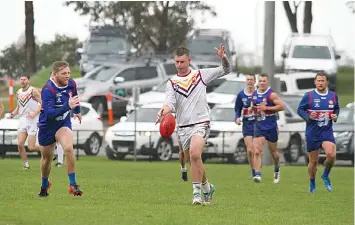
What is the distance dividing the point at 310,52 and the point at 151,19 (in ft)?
33.0

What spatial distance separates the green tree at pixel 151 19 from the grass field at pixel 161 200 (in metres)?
23.9

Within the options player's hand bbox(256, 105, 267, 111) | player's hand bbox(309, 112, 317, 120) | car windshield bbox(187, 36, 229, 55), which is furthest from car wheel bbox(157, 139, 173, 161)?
player's hand bbox(309, 112, 317, 120)

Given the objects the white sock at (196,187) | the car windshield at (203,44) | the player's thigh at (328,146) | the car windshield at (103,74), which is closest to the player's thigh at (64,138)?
the white sock at (196,187)

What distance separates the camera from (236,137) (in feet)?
105

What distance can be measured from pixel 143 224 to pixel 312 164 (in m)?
7.46

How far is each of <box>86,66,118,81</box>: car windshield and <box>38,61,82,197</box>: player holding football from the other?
26.2 metres

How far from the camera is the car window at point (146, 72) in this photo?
44100mm

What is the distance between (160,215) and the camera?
14.2 m

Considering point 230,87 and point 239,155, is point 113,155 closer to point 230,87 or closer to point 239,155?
point 239,155

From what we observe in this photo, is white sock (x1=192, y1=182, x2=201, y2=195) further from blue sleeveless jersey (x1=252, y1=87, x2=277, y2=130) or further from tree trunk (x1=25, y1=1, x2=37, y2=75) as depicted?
tree trunk (x1=25, y1=1, x2=37, y2=75)

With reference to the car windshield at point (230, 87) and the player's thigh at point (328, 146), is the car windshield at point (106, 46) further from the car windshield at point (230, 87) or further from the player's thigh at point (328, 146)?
the player's thigh at point (328, 146)

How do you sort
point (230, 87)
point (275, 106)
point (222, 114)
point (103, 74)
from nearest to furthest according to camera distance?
point (275, 106) → point (222, 114) → point (230, 87) → point (103, 74)

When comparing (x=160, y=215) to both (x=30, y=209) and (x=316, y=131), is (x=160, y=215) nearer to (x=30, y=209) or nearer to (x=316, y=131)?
(x=30, y=209)

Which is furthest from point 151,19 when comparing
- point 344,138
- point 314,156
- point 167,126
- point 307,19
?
point 167,126
